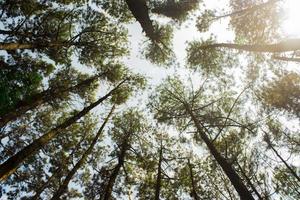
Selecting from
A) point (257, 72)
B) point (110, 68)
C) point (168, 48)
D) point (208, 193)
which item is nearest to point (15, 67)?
point (110, 68)

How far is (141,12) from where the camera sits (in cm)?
1505

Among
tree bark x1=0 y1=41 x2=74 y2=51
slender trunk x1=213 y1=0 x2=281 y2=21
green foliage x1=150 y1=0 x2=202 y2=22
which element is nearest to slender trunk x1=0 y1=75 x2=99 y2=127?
tree bark x1=0 y1=41 x2=74 y2=51

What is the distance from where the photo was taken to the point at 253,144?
2002 centimetres

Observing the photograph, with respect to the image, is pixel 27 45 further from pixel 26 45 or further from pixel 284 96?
pixel 284 96

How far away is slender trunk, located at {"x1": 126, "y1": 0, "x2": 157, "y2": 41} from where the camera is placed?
14.3m

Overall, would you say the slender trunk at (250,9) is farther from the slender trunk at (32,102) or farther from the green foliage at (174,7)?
the slender trunk at (32,102)

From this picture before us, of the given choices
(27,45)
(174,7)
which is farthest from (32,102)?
(174,7)

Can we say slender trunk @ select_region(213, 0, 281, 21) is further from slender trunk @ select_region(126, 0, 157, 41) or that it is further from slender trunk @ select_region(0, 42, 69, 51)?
slender trunk @ select_region(0, 42, 69, 51)

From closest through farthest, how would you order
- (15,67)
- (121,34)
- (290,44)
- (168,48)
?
(290,44) < (15,67) < (121,34) < (168,48)

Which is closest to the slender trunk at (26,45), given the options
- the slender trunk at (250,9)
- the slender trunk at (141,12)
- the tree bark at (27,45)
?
the tree bark at (27,45)

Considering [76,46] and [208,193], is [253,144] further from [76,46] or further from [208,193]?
[76,46]

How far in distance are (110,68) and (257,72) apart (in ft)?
31.2

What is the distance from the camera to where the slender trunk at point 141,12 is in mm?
14330

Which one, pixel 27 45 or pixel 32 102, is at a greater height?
pixel 27 45
